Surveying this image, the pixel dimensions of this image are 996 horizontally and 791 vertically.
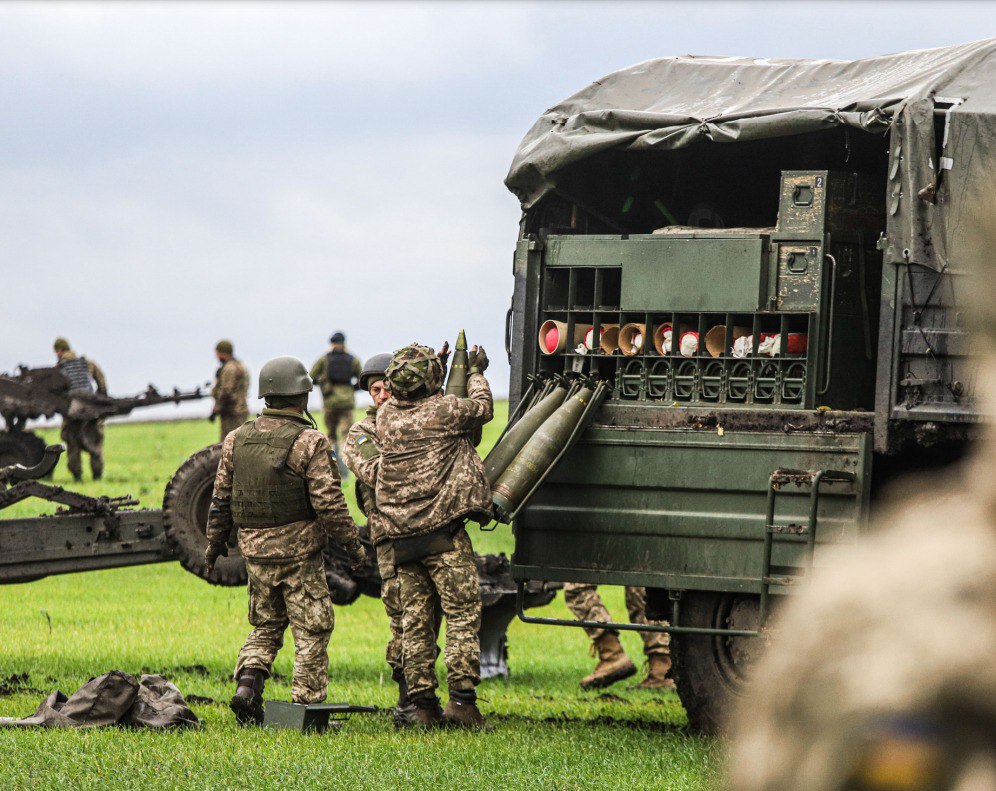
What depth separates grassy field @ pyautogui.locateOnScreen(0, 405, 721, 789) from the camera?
6.91m

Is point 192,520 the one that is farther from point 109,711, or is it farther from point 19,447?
point 19,447

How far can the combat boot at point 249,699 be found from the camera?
27.6 ft

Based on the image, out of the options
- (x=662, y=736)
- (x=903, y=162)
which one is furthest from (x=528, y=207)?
(x=662, y=736)

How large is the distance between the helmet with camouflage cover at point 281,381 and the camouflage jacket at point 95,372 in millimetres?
15004

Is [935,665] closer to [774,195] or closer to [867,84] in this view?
[867,84]

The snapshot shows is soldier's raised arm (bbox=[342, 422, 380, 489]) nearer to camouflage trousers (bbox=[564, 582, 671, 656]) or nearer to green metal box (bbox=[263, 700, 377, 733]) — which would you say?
green metal box (bbox=[263, 700, 377, 733])

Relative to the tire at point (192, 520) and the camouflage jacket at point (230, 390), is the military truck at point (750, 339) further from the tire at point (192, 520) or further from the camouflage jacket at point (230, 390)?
the camouflage jacket at point (230, 390)

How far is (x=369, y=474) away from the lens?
892 centimetres

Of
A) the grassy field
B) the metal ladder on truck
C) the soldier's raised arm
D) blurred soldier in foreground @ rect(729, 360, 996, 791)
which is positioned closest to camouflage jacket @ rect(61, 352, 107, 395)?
the grassy field

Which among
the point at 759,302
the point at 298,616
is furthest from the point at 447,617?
the point at 759,302

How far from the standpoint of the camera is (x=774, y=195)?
9.80 metres

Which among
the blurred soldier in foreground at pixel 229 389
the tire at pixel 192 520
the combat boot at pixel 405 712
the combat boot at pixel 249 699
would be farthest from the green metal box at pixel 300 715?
the blurred soldier in foreground at pixel 229 389

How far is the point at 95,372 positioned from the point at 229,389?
272 cm

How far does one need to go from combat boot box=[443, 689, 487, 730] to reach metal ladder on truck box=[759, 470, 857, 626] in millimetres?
1675
